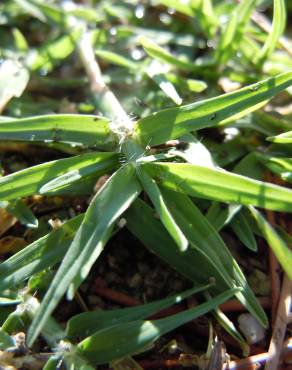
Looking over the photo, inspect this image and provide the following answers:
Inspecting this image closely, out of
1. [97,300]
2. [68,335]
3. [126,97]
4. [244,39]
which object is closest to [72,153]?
[126,97]

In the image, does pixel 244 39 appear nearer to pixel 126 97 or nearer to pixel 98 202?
pixel 126 97

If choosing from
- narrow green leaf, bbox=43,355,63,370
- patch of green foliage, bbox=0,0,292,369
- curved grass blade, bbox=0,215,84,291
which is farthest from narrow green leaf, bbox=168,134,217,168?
narrow green leaf, bbox=43,355,63,370

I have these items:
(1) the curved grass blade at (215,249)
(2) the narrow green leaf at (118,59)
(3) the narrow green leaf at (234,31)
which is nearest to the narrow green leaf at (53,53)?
(2) the narrow green leaf at (118,59)

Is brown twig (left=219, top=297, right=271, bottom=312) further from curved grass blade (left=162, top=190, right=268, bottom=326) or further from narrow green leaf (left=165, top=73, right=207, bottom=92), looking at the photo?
narrow green leaf (left=165, top=73, right=207, bottom=92)

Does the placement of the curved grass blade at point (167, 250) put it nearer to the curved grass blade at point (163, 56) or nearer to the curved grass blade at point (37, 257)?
the curved grass blade at point (37, 257)

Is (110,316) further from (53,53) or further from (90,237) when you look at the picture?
(53,53)

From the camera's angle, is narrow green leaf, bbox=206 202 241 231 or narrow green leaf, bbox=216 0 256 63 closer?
narrow green leaf, bbox=206 202 241 231
